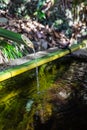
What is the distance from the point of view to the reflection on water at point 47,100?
2.28 meters

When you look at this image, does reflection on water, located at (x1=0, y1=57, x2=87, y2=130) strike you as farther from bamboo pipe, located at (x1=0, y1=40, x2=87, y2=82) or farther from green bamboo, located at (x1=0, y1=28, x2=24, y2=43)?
green bamboo, located at (x1=0, y1=28, x2=24, y2=43)

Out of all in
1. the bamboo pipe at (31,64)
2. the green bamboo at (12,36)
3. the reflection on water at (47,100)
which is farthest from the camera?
the bamboo pipe at (31,64)

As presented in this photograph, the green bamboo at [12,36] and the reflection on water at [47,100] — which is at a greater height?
the green bamboo at [12,36]

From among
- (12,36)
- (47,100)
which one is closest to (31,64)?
(47,100)

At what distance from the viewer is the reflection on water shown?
2.28m

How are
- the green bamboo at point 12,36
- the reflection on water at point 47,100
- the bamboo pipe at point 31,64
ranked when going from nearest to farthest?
the green bamboo at point 12,36 → the reflection on water at point 47,100 → the bamboo pipe at point 31,64

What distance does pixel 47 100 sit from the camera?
271 centimetres

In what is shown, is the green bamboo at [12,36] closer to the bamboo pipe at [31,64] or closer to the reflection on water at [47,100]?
the reflection on water at [47,100]

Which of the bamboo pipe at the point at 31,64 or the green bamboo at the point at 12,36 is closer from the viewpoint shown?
the green bamboo at the point at 12,36

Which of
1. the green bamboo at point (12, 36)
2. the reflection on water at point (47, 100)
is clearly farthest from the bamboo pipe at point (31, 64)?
the green bamboo at point (12, 36)

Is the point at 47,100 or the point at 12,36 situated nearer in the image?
the point at 12,36

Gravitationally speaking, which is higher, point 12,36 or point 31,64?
point 12,36

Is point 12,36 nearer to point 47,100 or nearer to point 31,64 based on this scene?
point 47,100

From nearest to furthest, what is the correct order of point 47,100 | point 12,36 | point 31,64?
point 12,36
point 47,100
point 31,64
